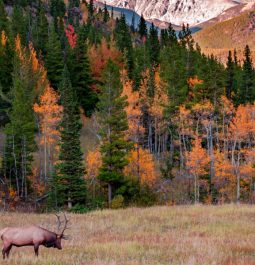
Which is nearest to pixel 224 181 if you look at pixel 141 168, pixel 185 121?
pixel 185 121

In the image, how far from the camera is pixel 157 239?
15164mm

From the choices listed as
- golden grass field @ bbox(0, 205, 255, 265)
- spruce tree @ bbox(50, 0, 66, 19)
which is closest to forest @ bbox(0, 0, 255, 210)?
golden grass field @ bbox(0, 205, 255, 265)

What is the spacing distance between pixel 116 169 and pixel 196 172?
9.91 m


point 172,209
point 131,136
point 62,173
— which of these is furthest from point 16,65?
point 172,209

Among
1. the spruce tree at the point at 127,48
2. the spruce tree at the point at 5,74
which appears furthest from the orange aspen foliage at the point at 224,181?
the spruce tree at the point at 127,48

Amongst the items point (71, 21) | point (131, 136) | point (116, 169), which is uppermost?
point (71, 21)

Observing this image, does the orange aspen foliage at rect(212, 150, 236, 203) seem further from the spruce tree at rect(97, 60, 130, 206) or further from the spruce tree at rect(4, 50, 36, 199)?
the spruce tree at rect(4, 50, 36, 199)

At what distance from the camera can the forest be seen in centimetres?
3947

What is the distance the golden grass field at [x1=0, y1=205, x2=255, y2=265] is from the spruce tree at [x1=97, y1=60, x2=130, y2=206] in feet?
39.3

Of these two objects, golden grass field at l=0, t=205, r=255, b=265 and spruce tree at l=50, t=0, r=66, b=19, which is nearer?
golden grass field at l=0, t=205, r=255, b=265

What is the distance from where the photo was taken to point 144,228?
19.4m

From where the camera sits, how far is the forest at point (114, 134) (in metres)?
39.5

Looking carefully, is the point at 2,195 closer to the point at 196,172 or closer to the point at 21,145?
the point at 21,145

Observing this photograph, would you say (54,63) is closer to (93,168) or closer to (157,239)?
(93,168)
